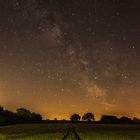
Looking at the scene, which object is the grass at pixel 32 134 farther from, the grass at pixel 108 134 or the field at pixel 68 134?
the grass at pixel 108 134

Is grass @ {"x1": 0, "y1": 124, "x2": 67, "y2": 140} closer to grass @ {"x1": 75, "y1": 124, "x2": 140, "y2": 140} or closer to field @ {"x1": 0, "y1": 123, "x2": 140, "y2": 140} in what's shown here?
field @ {"x1": 0, "y1": 123, "x2": 140, "y2": 140}

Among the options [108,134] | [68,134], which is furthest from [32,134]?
[108,134]

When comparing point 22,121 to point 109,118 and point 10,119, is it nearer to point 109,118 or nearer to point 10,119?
point 10,119

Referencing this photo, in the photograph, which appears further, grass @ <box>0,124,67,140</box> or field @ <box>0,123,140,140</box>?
grass @ <box>0,124,67,140</box>

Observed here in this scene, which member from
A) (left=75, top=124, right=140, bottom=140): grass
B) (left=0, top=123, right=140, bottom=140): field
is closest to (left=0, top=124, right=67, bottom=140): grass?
(left=0, top=123, right=140, bottom=140): field

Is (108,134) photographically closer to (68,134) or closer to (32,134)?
(68,134)

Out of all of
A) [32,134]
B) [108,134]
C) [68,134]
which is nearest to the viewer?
[68,134]

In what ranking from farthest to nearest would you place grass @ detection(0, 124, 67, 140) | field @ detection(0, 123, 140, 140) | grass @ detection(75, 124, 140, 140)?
grass @ detection(0, 124, 67, 140), grass @ detection(75, 124, 140, 140), field @ detection(0, 123, 140, 140)

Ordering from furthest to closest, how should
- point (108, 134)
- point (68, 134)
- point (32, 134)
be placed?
point (32, 134) < point (108, 134) < point (68, 134)

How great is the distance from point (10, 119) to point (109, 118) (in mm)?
79495

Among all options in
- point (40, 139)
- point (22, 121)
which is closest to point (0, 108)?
point (22, 121)

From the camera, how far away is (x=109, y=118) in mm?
199125

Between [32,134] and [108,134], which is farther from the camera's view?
[32,134]

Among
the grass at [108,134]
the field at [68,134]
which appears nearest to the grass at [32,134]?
the field at [68,134]
